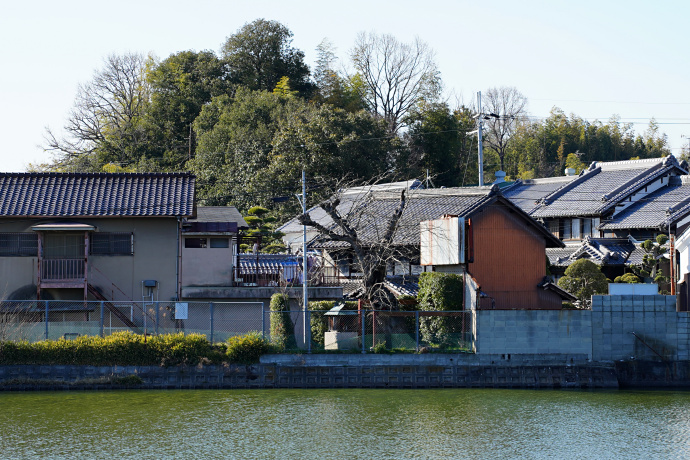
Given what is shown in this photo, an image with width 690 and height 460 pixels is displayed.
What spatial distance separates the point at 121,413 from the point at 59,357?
16.4ft

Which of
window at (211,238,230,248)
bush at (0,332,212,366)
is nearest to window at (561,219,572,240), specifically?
window at (211,238,230,248)

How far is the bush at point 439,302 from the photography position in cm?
2655

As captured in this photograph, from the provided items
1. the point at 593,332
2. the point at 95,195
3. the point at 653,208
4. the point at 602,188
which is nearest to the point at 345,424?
the point at 593,332

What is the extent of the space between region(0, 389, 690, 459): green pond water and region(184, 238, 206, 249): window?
877 cm

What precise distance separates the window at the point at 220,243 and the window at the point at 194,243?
0.37m

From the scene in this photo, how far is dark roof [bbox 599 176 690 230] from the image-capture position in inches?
1704

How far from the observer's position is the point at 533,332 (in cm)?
2589

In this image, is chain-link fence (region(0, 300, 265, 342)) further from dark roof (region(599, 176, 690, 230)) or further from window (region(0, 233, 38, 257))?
dark roof (region(599, 176, 690, 230))

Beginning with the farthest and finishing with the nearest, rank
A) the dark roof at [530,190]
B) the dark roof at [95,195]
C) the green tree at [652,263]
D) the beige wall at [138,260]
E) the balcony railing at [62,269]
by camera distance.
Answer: the dark roof at [530,190]
the green tree at [652,263]
the beige wall at [138,260]
the dark roof at [95,195]
the balcony railing at [62,269]

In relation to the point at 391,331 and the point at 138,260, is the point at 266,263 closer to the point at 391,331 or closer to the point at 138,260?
the point at 138,260

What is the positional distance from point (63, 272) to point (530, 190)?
3262cm

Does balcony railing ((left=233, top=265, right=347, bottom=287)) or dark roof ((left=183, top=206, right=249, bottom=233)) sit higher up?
dark roof ((left=183, top=206, right=249, bottom=233))

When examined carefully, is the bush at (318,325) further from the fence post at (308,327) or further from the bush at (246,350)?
the bush at (246,350)

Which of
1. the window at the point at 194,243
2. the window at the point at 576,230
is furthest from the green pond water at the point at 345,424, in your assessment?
the window at the point at 576,230
